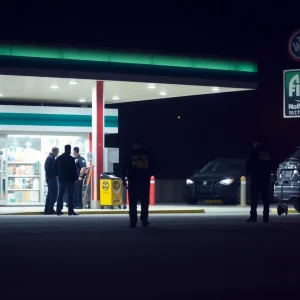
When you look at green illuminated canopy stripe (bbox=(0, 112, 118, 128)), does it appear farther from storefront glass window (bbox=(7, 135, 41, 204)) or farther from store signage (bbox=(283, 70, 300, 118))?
store signage (bbox=(283, 70, 300, 118))

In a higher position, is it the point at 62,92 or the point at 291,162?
the point at 62,92

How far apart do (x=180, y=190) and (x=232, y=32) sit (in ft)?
111

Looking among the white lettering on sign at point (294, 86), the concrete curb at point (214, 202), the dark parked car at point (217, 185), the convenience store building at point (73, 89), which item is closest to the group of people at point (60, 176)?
the convenience store building at point (73, 89)

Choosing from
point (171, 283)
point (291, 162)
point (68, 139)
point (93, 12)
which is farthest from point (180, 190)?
point (171, 283)

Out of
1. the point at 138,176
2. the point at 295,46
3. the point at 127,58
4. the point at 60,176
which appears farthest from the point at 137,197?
the point at 295,46

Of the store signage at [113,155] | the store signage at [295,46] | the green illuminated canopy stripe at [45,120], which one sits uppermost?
the store signage at [295,46]

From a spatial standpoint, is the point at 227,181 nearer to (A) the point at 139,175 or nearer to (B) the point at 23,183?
(B) the point at 23,183

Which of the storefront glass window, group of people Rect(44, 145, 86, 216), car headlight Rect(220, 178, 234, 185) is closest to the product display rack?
the storefront glass window

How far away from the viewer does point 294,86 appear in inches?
1227

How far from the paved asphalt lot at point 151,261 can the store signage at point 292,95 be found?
9.56 metres

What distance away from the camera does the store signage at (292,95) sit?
102 ft

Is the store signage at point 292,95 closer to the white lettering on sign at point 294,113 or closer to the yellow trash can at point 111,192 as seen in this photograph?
the white lettering on sign at point 294,113

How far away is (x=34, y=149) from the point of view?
34938 millimetres

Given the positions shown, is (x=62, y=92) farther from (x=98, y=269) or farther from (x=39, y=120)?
(x=98, y=269)
